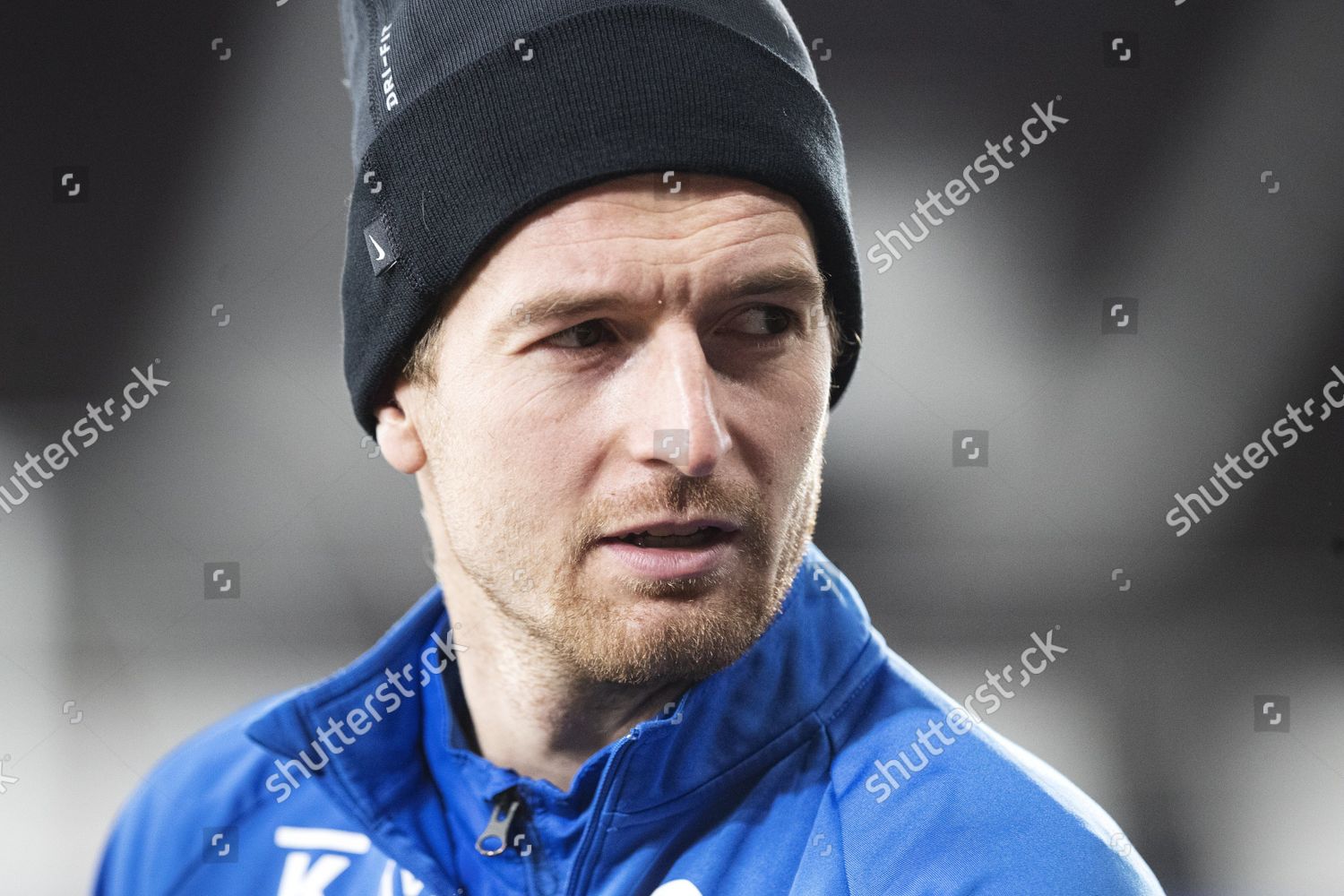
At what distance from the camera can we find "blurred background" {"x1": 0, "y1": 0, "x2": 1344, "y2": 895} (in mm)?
1530

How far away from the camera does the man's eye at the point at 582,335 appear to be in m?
0.87

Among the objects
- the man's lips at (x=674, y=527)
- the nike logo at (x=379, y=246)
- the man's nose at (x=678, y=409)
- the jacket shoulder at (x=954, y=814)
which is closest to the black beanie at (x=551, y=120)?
the nike logo at (x=379, y=246)

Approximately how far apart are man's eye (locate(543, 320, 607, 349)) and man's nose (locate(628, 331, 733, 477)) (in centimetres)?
→ 5

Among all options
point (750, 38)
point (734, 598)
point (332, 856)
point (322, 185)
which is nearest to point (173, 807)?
point (332, 856)

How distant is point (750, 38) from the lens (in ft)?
3.04

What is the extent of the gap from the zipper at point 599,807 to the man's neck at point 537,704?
3.2 inches

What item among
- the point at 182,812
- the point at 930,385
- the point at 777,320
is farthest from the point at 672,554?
the point at 930,385

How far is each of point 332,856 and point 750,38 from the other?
2.76ft

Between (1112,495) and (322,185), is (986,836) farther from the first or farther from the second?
(322,185)

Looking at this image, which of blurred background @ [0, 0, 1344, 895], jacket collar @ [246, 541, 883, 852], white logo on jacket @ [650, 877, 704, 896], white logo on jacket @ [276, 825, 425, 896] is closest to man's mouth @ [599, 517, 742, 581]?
jacket collar @ [246, 541, 883, 852]

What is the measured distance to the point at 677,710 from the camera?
0.90 meters

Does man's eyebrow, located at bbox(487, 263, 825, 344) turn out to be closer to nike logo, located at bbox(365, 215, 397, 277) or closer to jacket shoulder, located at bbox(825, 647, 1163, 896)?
nike logo, located at bbox(365, 215, 397, 277)

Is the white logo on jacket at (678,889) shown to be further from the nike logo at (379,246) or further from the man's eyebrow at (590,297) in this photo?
the nike logo at (379,246)

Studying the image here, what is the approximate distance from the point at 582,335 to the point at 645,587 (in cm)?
20
